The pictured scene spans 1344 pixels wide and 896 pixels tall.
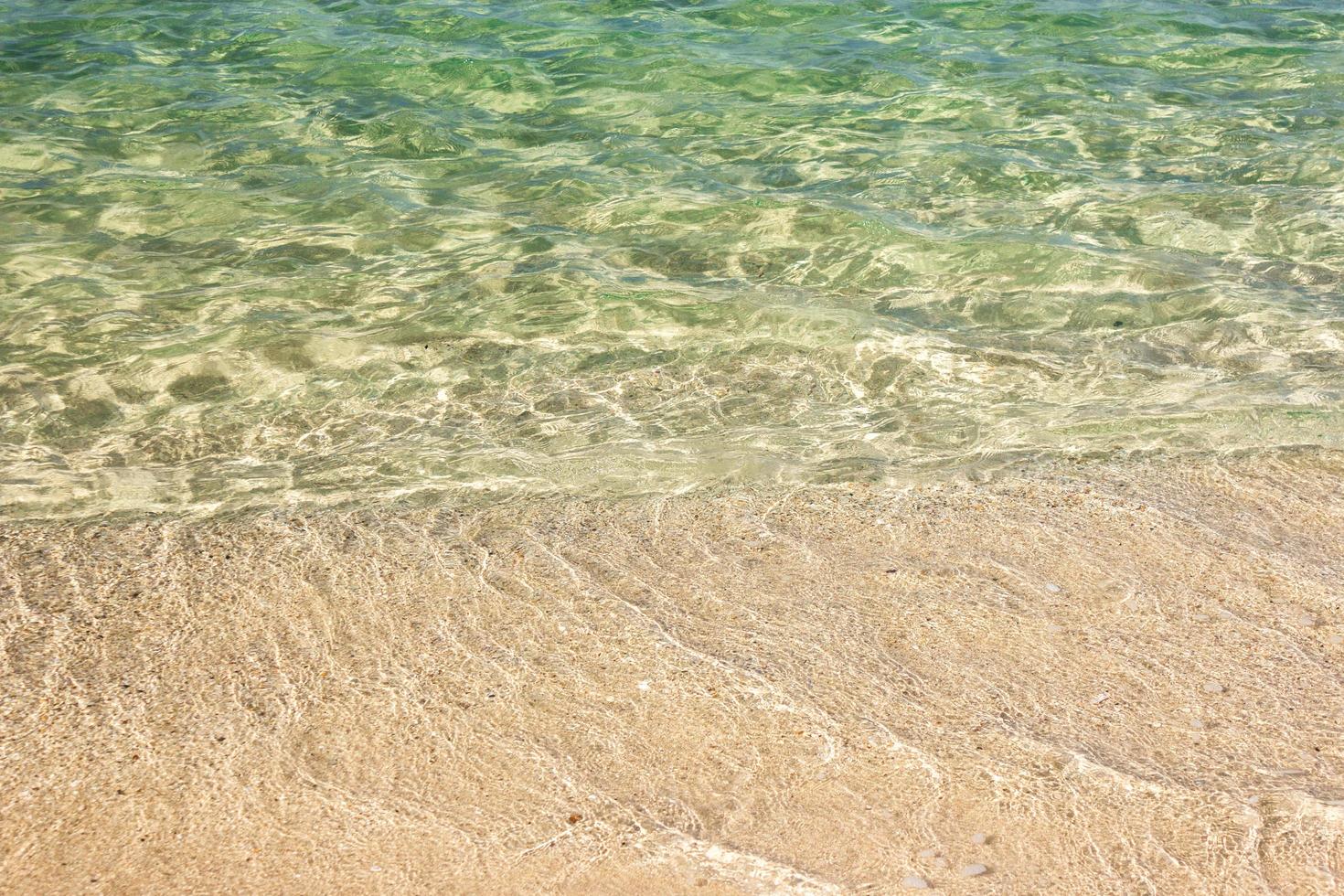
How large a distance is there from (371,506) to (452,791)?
5.15 ft

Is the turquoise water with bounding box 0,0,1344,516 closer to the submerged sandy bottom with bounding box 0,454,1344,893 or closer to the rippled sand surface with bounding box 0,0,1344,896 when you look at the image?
the rippled sand surface with bounding box 0,0,1344,896

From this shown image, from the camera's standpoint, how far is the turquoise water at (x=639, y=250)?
4559 millimetres

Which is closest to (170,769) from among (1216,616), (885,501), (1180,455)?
(885,501)

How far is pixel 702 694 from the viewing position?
3.08 m

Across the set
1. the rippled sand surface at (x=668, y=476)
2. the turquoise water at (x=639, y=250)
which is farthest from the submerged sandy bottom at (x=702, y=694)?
the turquoise water at (x=639, y=250)

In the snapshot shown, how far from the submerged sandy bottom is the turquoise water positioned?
1.38ft

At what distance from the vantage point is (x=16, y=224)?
6293mm

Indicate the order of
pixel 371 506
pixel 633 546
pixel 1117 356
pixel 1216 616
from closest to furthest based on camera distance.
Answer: pixel 1216 616, pixel 633 546, pixel 371 506, pixel 1117 356

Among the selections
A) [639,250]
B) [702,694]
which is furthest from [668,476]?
[639,250]

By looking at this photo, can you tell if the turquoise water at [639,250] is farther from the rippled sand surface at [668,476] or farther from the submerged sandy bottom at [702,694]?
the submerged sandy bottom at [702,694]

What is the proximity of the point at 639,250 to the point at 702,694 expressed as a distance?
3537 millimetres

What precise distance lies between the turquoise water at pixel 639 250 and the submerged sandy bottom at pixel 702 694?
0.42 m

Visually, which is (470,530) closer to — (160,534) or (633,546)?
(633,546)

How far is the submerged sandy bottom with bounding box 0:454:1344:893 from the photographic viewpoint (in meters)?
2.54
